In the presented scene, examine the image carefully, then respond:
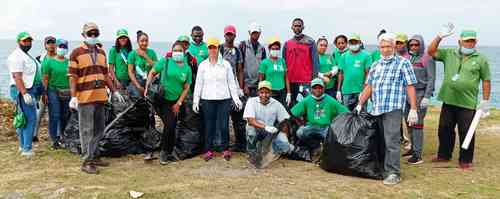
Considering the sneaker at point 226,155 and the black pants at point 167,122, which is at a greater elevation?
the black pants at point 167,122

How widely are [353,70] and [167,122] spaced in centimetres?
274

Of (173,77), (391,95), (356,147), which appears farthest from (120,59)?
(391,95)

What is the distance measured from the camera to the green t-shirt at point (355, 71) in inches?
267

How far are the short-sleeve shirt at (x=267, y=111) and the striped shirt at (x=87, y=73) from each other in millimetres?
1905

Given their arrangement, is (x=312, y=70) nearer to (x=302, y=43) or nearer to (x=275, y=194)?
(x=302, y=43)

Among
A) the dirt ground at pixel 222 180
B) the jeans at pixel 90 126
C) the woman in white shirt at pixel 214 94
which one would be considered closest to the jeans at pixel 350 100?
the dirt ground at pixel 222 180

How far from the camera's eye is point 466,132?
19.9 feet

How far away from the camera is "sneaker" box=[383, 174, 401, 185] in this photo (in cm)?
534

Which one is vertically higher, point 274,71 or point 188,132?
point 274,71

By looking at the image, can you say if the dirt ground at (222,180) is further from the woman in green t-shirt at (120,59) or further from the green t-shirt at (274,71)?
the woman in green t-shirt at (120,59)

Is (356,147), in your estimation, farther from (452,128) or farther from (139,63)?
(139,63)

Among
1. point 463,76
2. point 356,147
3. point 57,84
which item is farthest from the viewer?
point 57,84

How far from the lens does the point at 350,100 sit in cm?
694

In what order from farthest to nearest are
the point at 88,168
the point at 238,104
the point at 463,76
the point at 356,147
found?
the point at 238,104
the point at 463,76
the point at 88,168
the point at 356,147
